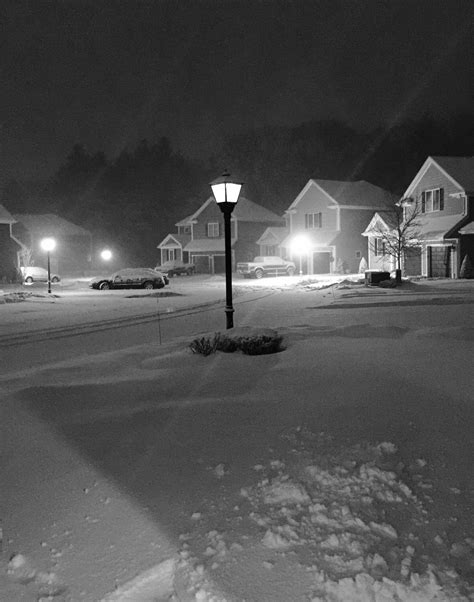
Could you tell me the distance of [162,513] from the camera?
159 inches

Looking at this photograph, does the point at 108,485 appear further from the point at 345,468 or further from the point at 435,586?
the point at 435,586

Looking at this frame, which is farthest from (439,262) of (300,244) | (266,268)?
(300,244)

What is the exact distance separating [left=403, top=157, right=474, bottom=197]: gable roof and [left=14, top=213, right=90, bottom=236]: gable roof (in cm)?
3961

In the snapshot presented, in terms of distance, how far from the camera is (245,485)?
4.30m

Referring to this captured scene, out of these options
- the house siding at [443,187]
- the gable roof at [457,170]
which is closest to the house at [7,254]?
the house siding at [443,187]

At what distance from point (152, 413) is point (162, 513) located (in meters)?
1.98

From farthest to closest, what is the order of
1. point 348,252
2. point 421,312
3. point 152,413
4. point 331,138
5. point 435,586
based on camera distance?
1. point 331,138
2. point 348,252
3. point 421,312
4. point 152,413
5. point 435,586

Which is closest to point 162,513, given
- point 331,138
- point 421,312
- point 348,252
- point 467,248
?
point 421,312

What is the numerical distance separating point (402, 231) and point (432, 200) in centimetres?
794

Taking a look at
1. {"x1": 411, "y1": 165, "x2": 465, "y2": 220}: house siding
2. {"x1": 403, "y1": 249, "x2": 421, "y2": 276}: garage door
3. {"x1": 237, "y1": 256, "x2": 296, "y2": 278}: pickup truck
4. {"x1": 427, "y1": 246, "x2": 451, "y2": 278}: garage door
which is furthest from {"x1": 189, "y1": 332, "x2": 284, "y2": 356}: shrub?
{"x1": 237, "y1": 256, "x2": 296, "y2": 278}: pickup truck

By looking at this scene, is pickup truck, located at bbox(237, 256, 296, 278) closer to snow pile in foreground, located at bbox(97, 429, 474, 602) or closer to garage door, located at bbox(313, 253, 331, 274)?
garage door, located at bbox(313, 253, 331, 274)

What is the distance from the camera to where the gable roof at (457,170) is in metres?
38.1

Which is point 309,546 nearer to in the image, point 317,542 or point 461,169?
point 317,542

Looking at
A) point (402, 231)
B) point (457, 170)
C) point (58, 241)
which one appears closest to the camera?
point (402, 231)
